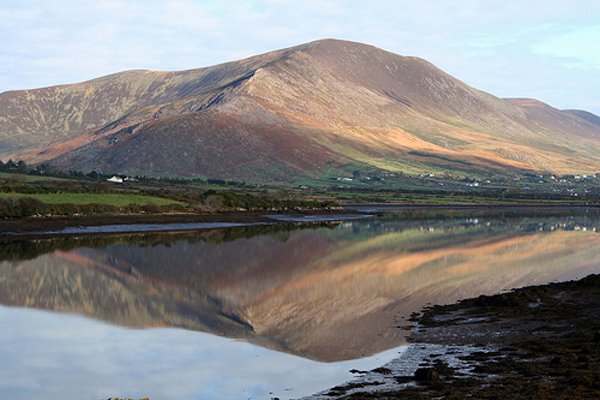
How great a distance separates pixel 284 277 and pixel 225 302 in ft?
35.2

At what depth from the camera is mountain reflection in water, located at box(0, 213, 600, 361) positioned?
32.6 meters

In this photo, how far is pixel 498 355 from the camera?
24.8 m

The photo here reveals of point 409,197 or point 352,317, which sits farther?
point 409,197

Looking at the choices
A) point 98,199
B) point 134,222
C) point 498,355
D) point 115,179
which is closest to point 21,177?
point 98,199

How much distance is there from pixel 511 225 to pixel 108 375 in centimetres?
9387

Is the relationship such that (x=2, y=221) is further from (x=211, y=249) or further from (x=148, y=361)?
(x=148, y=361)

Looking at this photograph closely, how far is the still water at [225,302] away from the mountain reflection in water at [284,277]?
11 centimetres

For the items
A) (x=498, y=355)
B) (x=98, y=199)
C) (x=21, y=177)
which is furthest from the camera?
(x=21, y=177)

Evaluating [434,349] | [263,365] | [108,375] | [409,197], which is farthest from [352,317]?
[409,197]

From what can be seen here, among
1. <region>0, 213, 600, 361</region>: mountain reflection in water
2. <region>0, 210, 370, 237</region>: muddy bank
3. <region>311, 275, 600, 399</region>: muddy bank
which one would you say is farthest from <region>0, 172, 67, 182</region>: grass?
Answer: <region>311, 275, 600, 399</region>: muddy bank

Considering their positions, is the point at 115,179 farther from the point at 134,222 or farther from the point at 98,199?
the point at 134,222

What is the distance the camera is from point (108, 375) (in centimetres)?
2333

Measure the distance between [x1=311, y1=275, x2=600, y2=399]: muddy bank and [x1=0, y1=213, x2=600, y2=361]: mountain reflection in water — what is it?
2.21 m

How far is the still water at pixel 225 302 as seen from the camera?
23469mm
